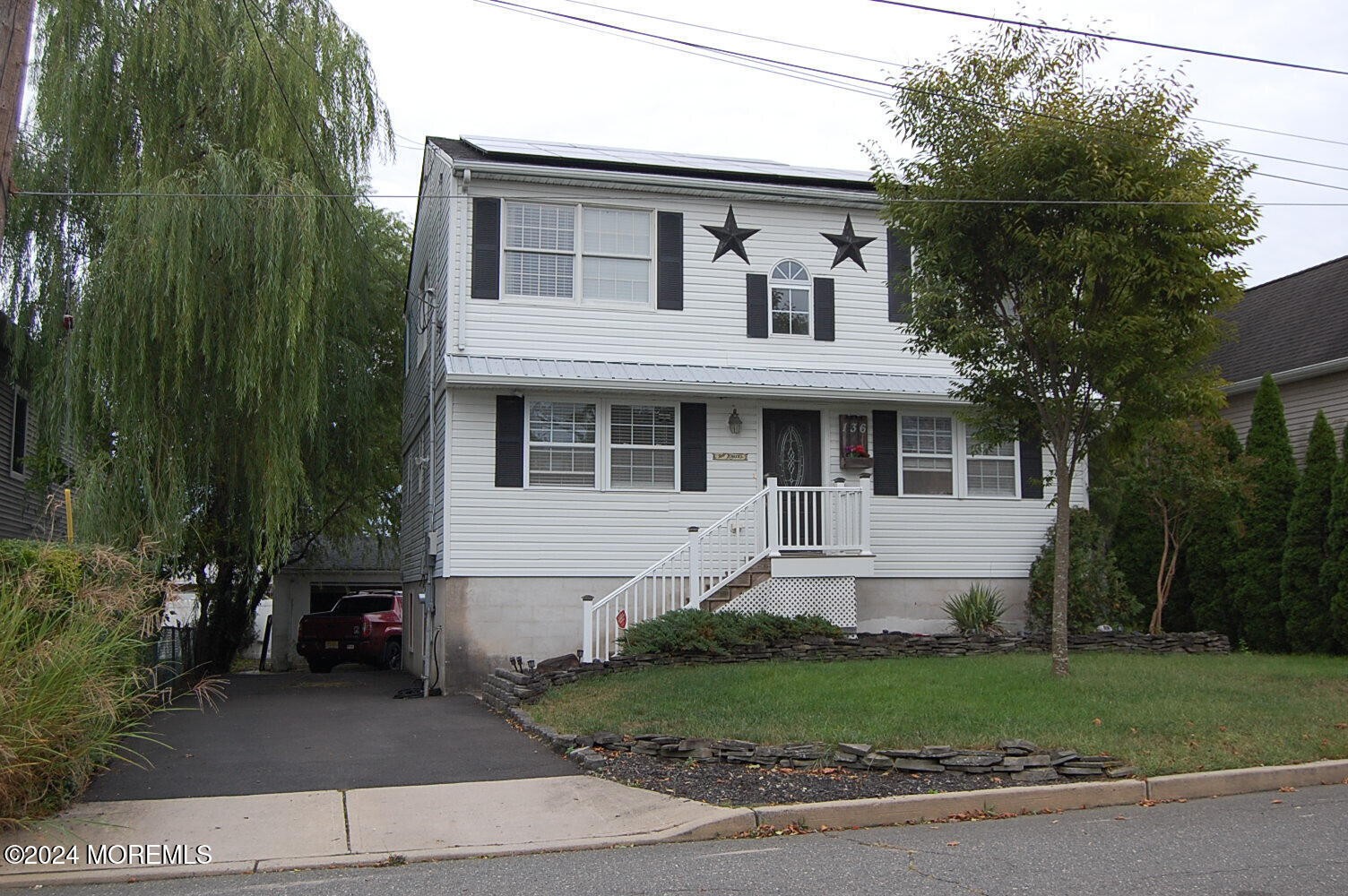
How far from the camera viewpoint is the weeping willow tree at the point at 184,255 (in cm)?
1379

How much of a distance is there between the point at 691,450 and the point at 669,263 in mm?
2808

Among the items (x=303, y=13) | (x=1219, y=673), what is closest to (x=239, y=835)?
(x=1219, y=673)

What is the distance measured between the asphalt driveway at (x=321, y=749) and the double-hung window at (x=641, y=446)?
152 inches

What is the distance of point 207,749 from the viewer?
10.3 m

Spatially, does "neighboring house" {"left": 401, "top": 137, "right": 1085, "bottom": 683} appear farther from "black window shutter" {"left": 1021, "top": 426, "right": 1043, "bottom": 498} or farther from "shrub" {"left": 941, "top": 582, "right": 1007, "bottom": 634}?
"shrub" {"left": 941, "top": 582, "right": 1007, "bottom": 634}

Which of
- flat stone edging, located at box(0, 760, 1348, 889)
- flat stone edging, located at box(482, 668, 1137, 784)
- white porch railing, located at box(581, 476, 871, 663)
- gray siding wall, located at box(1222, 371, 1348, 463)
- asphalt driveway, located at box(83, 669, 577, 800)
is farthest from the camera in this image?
gray siding wall, located at box(1222, 371, 1348, 463)

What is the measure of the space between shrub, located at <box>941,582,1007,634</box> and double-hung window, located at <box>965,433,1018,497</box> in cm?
158

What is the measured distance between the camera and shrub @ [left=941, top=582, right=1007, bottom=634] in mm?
16266

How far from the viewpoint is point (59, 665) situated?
729cm

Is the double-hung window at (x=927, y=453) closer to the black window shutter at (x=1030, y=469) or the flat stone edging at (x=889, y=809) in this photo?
the black window shutter at (x=1030, y=469)

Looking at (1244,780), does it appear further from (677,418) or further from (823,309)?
(823,309)

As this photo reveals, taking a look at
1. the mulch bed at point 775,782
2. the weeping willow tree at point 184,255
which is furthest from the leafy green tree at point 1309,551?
the weeping willow tree at point 184,255

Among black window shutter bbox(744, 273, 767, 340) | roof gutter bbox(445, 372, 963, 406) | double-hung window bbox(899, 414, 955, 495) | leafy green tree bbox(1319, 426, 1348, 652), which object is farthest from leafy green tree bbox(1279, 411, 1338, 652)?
black window shutter bbox(744, 273, 767, 340)
